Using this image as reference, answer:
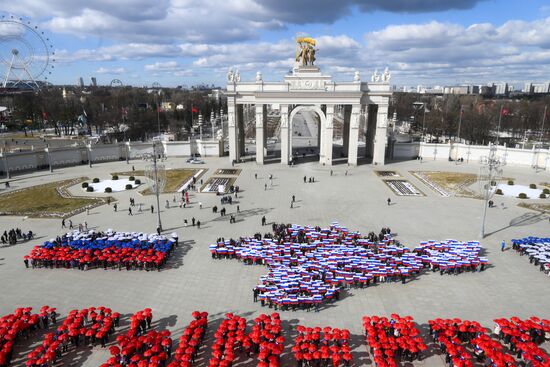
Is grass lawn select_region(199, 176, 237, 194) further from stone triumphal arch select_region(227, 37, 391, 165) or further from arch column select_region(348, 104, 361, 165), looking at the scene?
arch column select_region(348, 104, 361, 165)

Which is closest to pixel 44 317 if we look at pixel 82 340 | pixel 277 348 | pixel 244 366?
pixel 82 340

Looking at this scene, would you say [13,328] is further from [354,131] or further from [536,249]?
[354,131]

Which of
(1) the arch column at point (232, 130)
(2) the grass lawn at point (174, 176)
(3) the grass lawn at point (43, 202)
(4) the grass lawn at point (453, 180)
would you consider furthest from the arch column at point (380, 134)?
(3) the grass lawn at point (43, 202)

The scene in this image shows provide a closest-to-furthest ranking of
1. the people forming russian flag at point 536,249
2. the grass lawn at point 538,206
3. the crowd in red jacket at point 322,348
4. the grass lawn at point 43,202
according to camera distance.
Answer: the crowd in red jacket at point 322,348 → the people forming russian flag at point 536,249 → the grass lawn at point 43,202 → the grass lawn at point 538,206

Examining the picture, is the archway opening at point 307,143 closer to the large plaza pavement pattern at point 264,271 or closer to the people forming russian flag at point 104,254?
the large plaza pavement pattern at point 264,271

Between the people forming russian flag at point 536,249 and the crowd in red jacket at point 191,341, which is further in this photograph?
the people forming russian flag at point 536,249

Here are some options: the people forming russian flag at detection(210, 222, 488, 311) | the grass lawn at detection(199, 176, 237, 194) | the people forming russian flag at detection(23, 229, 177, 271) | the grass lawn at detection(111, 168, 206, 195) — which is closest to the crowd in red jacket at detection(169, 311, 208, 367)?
the people forming russian flag at detection(210, 222, 488, 311)
